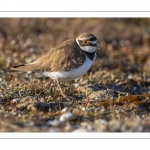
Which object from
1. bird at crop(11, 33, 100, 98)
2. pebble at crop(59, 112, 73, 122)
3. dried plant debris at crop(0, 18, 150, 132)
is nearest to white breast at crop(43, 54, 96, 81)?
bird at crop(11, 33, 100, 98)

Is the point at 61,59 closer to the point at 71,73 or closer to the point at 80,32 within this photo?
the point at 71,73

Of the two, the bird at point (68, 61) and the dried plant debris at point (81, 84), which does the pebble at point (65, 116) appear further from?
the bird at point (68, 61)

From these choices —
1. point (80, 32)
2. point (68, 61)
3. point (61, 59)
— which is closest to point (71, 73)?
point (68, 61)

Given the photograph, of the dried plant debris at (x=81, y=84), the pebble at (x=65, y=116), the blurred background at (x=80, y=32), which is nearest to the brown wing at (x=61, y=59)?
the dried plant debris at (x=81, y=84)

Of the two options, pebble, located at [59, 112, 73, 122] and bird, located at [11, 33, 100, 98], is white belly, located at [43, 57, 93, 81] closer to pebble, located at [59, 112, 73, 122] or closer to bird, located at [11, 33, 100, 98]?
bird, located at [11, 33, 100, 98]
